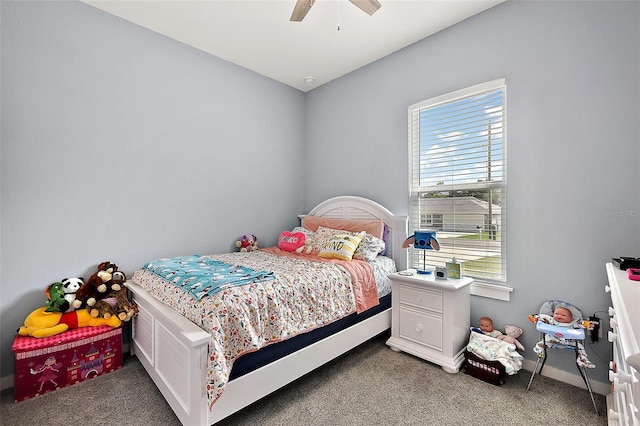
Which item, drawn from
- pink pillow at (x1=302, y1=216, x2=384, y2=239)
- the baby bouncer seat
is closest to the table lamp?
pink pillow at (x1=302, y1=216, x2=384, y2=239)

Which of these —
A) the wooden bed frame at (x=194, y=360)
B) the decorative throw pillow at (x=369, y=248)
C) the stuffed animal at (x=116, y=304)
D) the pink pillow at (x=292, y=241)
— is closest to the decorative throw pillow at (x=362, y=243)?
the decorative throw pillow at (x=369, y=248)

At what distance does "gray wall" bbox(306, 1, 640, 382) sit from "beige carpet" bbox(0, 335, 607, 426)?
0.44 meters

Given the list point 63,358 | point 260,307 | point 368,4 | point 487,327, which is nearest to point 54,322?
point 63,358

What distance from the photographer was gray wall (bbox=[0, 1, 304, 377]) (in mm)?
2117

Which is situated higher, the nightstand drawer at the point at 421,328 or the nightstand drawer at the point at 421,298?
the nightstand drawer at the point at 421,298

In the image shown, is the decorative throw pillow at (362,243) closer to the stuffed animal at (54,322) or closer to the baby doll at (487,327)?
the baby doll at (487,327)

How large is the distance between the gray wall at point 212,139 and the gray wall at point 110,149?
10 millimetres

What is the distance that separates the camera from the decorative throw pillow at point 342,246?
266 centimetres

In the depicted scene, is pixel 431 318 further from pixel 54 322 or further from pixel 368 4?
pixel 54 322

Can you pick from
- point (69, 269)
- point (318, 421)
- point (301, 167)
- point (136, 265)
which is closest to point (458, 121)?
point (301, 167)

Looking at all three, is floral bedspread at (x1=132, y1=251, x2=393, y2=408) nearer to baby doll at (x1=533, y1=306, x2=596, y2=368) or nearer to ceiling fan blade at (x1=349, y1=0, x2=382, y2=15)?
baby doll at (x1=533, y1=306, x2=596, y2=368)

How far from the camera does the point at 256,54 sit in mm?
3113

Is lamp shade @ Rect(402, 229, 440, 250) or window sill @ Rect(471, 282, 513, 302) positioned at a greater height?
lamp shade @ Rect(402, 229, 440, 250)

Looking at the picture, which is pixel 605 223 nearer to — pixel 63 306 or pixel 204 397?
pixel 204 397
